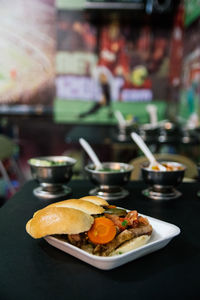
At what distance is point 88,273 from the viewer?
0.72 meters

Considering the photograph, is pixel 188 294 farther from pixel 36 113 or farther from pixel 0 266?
pixel 36 113

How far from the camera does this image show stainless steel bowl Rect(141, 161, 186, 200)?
128cm

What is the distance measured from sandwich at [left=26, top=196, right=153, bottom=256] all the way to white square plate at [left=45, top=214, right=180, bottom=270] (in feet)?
0.07

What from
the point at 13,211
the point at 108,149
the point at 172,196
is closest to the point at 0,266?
the point at 13,211

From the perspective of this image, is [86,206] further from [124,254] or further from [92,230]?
[124,254]

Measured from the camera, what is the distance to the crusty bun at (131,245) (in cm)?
76

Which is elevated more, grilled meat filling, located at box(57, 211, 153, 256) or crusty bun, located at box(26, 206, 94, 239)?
crusty bun, located at box(26, 206, 94, 239)

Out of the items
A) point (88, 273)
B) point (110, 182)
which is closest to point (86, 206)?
point (88, 273)

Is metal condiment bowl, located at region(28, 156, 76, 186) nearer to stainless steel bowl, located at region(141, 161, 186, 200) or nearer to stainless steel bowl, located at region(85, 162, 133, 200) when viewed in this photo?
stainless steel bowl, located at region(85, 162, 133, 200)

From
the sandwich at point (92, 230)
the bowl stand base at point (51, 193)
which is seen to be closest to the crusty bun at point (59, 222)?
the sandwich at point (92, 230)

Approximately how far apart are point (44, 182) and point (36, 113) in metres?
3.38

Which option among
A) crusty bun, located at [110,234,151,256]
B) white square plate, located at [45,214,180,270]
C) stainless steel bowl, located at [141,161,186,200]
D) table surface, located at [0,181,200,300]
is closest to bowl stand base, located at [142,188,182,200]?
stainless steel bowl, located at [141,161,186,200]

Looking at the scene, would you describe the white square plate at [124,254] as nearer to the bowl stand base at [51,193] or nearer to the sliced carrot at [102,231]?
the sliced carrot at [102,231]

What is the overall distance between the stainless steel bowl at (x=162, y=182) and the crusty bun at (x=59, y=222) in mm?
524
